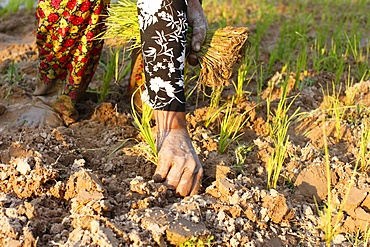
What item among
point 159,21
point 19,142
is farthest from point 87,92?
point 159,21

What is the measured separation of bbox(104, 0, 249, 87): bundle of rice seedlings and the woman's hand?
32 centimetres

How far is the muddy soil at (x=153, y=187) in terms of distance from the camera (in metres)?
1.59

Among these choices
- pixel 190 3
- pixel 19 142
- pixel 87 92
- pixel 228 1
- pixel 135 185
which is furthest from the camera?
pixel 228 1

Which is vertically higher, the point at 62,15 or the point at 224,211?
the point at 62,15

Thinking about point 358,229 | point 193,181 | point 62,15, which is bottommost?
point 358,229

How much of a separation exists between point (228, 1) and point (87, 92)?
7.37 ft

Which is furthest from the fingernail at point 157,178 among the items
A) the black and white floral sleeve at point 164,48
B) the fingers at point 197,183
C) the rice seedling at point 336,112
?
the rice seedling at point 336,112

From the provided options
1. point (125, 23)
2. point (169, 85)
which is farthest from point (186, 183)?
point (125, 23)

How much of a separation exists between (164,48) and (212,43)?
1.09ft

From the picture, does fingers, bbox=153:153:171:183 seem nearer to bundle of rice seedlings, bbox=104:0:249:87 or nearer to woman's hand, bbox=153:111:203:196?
woman's hand, bbox=153:111:203:196

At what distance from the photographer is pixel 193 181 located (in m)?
1.84

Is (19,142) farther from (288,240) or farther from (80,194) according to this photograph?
(288,240)

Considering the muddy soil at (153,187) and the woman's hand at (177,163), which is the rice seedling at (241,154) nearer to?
the muddy soil at (153,187)

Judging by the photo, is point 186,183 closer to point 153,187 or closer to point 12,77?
point 153,187
